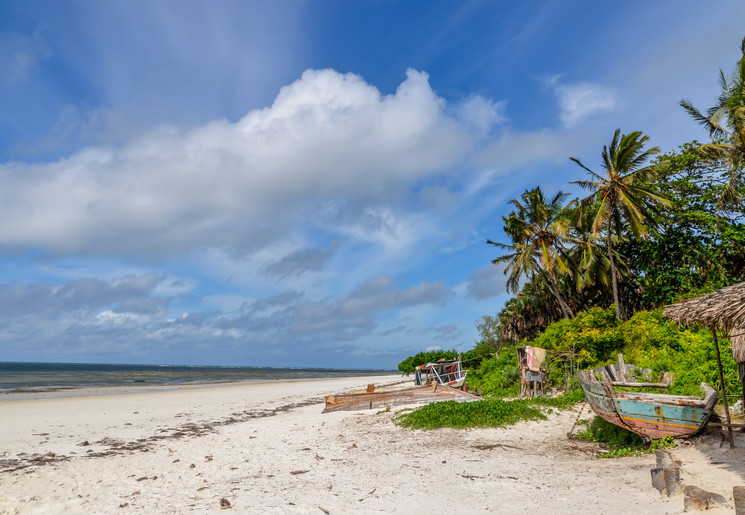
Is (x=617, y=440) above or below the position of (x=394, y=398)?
below

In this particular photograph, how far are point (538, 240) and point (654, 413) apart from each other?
22.2 m

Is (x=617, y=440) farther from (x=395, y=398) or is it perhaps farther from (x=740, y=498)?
(x=395, y=398)

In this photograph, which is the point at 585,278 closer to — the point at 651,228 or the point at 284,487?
the point at 651,228

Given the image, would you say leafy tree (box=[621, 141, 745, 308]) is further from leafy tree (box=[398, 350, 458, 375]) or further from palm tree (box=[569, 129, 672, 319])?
leafy tree (box=[398, 350, 458, 375])

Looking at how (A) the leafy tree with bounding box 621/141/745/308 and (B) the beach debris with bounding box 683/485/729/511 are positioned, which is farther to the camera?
(A) the leafy tree with bounding box 621/141/745/308

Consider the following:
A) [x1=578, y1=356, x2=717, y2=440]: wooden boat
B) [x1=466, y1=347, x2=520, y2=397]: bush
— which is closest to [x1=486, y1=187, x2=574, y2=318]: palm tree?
[x1=466, y1=347, x2=520, y2=397]: bush

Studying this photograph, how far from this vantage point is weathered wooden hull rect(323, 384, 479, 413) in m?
15.9

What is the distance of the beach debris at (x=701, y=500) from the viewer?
542 centimetres

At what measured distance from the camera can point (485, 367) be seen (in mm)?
20391

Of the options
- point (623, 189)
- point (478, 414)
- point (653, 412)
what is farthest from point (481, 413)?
point (623, 189)

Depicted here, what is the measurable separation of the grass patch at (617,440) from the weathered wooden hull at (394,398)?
583 centimetres

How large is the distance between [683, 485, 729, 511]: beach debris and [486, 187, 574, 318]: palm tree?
2359cm

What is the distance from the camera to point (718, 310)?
697cm

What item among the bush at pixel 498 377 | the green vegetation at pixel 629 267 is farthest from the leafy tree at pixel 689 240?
the bush at pixel 498 377
